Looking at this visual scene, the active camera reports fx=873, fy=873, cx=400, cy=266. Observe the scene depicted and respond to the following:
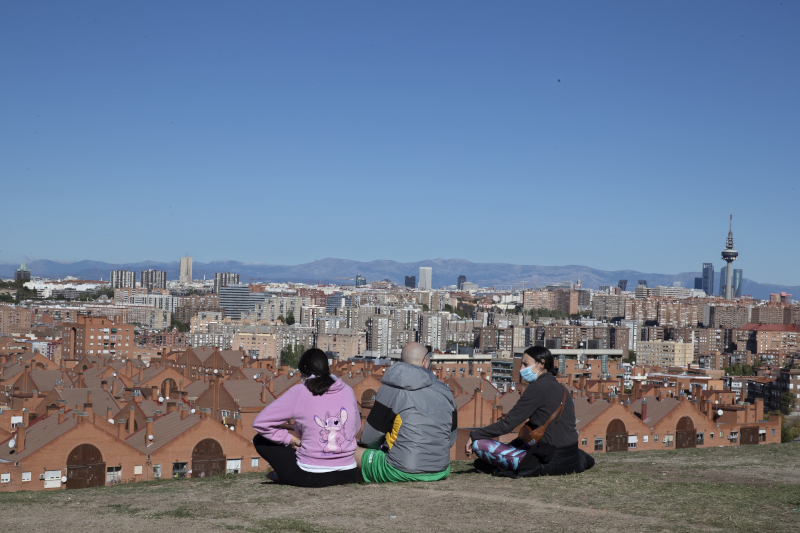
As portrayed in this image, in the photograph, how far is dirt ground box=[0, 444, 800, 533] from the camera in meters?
4.84

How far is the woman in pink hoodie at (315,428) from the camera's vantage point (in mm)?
5785

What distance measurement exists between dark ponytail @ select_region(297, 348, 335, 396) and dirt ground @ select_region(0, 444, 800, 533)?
2.22 feet

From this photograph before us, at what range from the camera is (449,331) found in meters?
113

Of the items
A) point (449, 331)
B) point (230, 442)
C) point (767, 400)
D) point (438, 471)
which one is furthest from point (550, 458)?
point (449, 331)

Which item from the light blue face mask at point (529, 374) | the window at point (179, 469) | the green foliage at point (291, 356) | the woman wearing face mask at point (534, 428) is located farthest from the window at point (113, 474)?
the green foliage at point (291, 356)

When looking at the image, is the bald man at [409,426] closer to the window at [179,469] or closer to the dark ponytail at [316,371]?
the dark ponytail at [316,371]

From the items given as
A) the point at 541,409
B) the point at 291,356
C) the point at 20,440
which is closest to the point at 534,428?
the point at 541,409

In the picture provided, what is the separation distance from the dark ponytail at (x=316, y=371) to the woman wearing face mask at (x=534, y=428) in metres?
1.25

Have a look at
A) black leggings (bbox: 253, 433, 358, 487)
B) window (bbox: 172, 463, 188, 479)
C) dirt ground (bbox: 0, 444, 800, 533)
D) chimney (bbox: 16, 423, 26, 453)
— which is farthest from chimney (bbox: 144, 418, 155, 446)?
black leggings (bbox: 253, 433, 358, 487)

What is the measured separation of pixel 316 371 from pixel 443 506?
121cm

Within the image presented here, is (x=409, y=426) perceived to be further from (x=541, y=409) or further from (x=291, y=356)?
(x=291, y=356)

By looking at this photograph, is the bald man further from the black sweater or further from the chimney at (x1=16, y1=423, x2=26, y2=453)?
the chimney at (x1=16, y1=423, x2=26, y2=453)

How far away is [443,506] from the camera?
5.24m

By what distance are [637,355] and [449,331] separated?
33.6 metres
